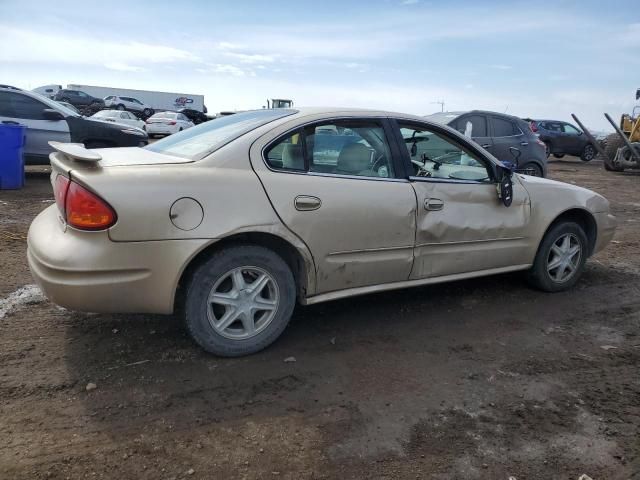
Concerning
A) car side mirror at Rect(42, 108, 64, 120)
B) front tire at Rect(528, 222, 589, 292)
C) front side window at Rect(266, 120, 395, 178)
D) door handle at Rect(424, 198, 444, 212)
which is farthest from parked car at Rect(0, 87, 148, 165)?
front tire at Rect(528, 222, 589, 292)

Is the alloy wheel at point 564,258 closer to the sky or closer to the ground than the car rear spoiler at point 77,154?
closer to the ground

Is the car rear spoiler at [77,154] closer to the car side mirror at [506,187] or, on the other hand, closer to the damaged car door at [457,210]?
the damaged car door at [457,210]

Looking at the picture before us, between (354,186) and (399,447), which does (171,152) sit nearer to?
(354,186)

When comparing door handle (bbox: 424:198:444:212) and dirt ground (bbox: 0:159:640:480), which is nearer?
dirt ground (bbox: 0:159:640:480)

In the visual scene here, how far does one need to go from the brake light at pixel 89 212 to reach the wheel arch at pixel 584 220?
11.6 feet

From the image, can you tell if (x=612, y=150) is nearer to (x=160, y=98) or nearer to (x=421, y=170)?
(x=421, y=170)

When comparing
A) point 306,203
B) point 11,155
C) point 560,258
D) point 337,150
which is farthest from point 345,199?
point 11,155

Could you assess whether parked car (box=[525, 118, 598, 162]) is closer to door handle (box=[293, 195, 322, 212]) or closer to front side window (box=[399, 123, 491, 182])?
front side window (box=[399, 123, 491, 182])

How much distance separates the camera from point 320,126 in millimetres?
3416

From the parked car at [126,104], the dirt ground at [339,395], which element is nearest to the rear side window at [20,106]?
the dirt ground at [339,395]

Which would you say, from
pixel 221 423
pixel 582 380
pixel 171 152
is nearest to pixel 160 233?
pixel 171 152

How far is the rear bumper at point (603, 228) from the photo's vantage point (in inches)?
185

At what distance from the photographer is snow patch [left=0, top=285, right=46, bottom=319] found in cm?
376

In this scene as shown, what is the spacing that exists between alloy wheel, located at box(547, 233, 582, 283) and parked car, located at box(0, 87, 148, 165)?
26.8 ft
